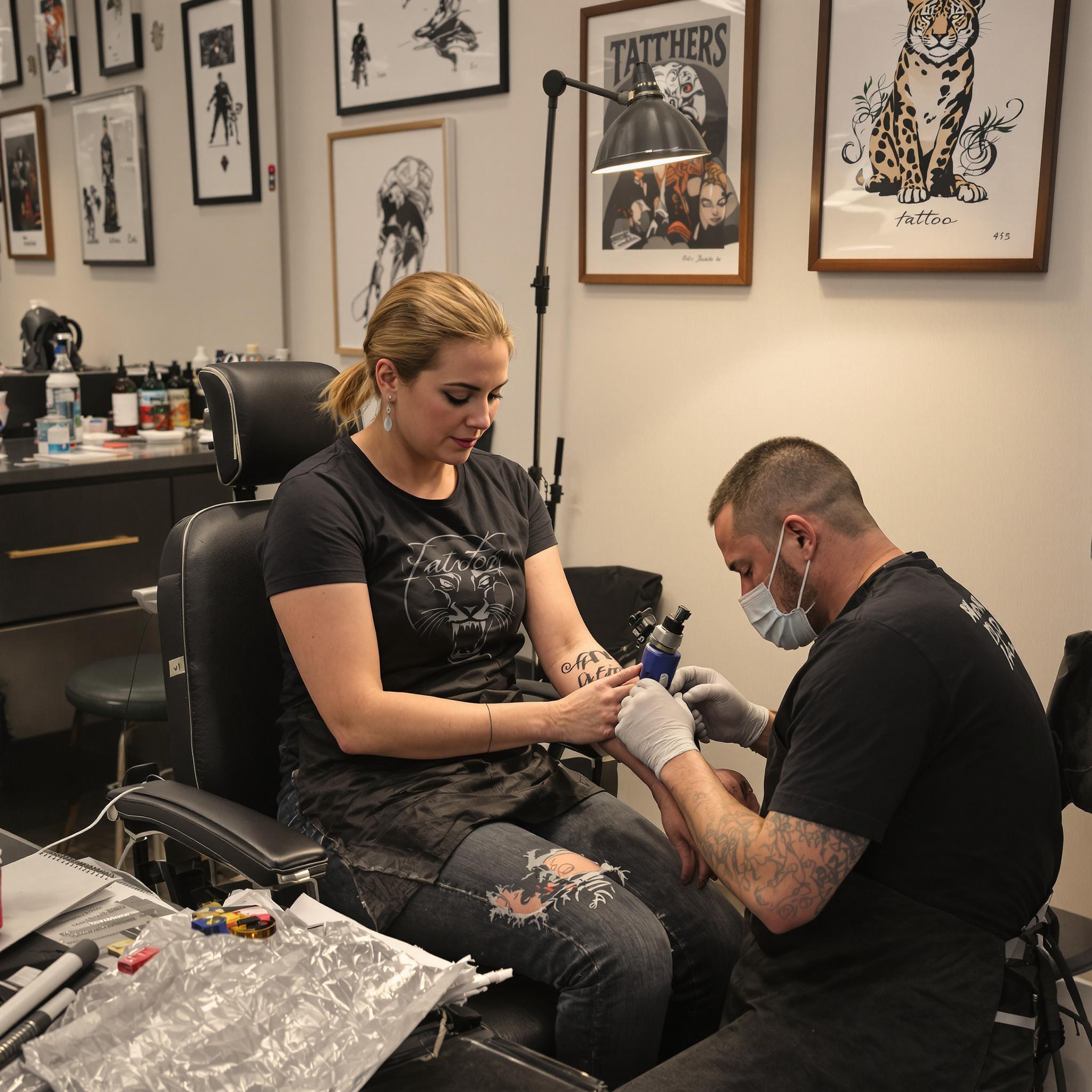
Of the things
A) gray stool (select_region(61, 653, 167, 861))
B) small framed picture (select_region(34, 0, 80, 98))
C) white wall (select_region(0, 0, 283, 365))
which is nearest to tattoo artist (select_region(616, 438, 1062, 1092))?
gray stool (select_region(61, 653, 167, 861))

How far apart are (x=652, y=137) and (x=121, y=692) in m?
1.61

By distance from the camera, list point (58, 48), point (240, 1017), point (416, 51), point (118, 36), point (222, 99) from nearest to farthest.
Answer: point (240, 1017), point (416, 51), point (222, 99), point (118, 36), point (58, 48)

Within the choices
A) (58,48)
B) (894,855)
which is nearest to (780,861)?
(894,855)

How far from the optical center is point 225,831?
1367 millimetres

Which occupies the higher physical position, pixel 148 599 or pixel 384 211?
pixel 384 211

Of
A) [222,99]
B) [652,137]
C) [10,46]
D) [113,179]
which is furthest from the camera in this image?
[10,46]

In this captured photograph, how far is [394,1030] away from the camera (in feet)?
3.01

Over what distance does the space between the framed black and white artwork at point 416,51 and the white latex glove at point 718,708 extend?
1.96 m

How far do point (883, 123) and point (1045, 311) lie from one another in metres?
0.51

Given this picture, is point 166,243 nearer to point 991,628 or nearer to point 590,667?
point 590,667

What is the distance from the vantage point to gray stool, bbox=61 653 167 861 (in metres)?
2.43

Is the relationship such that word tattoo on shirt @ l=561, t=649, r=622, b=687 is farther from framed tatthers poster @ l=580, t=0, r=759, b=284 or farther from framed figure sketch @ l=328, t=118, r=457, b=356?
framed figure sketch @ l=328, t=118, r=457, b=356

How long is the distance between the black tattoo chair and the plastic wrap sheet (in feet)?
1.67

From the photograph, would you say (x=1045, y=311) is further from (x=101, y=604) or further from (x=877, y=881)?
(x=101, y=604)
